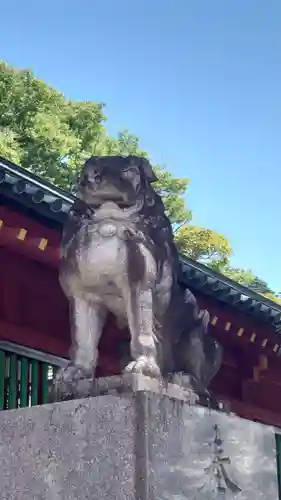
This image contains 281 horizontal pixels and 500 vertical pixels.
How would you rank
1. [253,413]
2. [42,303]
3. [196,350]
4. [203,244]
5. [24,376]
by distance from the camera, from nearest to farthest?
[196,350]
[24,376]
[42,303]
[253,413]
[203,244]

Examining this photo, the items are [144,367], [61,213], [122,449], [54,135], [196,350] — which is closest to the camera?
[122,449]

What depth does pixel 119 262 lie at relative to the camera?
2766 millimetres

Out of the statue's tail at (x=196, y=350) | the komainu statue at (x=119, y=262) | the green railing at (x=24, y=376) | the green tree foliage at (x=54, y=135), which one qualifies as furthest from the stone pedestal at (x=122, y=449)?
the green tree foliage at (x=54, y=135)

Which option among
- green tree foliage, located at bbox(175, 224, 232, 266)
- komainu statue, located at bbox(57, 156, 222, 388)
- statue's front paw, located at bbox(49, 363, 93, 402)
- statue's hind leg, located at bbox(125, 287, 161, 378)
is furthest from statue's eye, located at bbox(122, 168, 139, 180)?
green tree foliage, located at bbox(175, 224, 232, 266)

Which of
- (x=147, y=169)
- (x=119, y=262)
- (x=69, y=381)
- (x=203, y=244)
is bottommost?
(x=69, y=381)

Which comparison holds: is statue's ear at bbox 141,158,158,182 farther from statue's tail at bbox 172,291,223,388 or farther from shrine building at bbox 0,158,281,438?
shrine building at bbox 0,158,281,438

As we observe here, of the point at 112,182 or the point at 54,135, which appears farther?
the point at 54,135

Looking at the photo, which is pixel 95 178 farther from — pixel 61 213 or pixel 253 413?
pixel 253 413

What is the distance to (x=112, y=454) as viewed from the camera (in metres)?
2.34

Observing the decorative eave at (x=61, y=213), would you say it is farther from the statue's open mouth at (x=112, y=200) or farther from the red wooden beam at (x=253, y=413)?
the red wooden beam at (x=253, y=413)

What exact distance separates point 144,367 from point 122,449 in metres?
0.33

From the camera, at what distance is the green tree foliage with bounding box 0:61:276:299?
627 inches

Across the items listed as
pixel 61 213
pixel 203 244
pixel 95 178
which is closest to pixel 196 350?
pixel 95 178

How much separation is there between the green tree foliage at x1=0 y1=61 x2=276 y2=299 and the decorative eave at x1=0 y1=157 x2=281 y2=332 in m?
9.57
